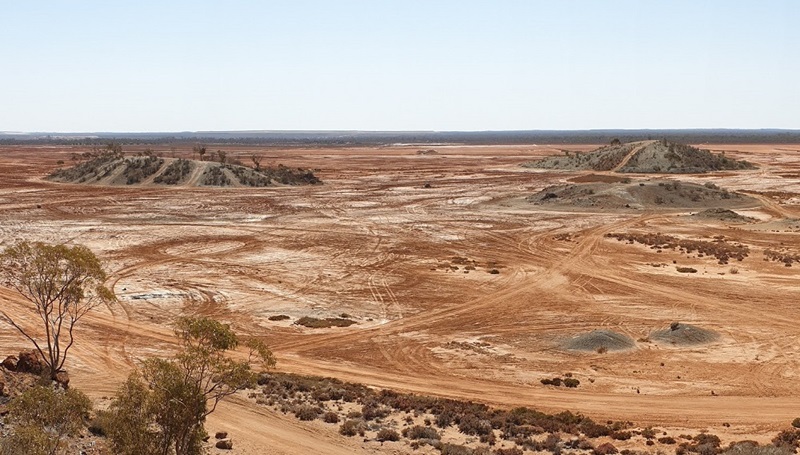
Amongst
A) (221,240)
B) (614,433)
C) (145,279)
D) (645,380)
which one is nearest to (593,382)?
(645,380)

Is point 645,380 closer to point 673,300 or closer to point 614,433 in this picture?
point 614,433

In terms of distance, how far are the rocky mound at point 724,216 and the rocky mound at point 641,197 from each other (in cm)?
614

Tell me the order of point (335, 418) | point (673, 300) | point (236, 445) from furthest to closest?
point (673, 300), point (335, 418), point (236, 445)

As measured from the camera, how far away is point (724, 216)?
211 feet

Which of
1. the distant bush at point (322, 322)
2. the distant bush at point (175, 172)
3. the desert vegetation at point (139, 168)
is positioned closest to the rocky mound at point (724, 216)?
the distant bush at point (322, 322)

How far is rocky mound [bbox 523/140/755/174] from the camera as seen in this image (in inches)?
4523

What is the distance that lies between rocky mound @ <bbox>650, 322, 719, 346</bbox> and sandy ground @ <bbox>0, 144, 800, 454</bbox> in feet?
2.00

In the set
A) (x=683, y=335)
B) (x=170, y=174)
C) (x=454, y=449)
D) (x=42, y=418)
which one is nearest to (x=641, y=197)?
(x=683, y=335)

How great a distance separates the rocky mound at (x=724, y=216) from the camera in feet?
208

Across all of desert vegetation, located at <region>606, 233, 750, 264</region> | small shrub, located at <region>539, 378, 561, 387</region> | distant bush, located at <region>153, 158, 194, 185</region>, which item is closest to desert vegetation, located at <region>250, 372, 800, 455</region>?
small shrub, located at <region>539, 378, 561, 387</region>

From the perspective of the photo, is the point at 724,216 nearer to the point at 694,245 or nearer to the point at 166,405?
the point at 694,245

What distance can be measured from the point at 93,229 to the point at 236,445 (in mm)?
45209

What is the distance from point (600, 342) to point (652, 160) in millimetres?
97425

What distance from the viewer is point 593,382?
2377 centimetres
